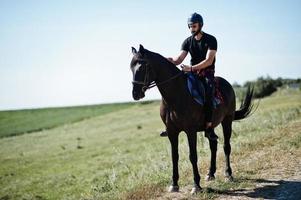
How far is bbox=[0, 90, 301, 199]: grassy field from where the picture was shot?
33.2 ft

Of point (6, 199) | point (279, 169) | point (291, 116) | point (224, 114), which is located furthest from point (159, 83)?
point (6, 199)

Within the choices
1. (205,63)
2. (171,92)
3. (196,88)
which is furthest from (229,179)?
(205,63)

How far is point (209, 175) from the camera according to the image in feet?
32.0

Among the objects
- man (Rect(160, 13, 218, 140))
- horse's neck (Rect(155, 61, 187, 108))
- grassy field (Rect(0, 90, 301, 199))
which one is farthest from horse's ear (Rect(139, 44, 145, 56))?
grassy field (Rect(0, 90, 301, 199))

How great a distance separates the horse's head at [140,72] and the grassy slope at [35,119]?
56094 mm

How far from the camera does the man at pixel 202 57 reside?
8.41 m

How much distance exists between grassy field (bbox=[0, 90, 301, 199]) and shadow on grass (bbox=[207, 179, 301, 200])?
0.14m

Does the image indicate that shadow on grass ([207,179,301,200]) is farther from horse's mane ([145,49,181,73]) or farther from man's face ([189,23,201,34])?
man's face ([189,23,201,34])

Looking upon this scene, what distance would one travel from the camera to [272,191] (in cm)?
834

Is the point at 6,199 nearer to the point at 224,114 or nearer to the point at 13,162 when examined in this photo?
the point at 13,162

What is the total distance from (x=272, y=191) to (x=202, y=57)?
3364mm

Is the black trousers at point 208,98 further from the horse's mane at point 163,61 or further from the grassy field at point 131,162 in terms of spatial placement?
the grassy field at point 131,162

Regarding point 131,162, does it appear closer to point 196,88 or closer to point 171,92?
point 196,88

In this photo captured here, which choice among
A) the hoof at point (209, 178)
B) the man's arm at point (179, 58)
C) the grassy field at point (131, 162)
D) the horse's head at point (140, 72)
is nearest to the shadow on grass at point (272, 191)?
the grassy field at point (131, 162)
